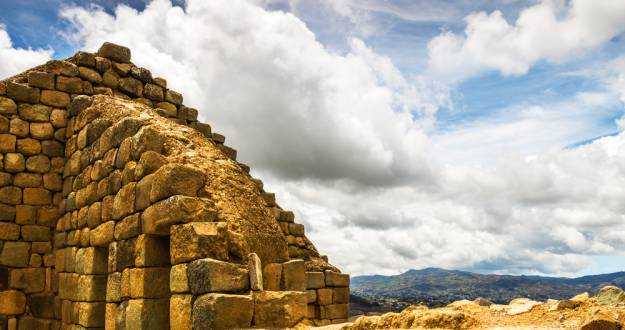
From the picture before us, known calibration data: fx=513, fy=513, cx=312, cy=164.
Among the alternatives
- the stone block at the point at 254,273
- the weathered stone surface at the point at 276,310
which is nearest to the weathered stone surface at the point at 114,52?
the stone block at the point at 254,273

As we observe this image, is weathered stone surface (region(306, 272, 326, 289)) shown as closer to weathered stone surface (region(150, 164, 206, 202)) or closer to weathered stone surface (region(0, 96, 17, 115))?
weathered stone surface (region(150, 164, 206, 202))

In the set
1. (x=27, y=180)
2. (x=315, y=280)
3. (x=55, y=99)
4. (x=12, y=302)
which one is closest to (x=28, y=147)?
(x=27, y=180)

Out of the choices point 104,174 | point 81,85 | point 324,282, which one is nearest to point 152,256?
point 104,174

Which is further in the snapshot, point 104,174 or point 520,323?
point 104,174

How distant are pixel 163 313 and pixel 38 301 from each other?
468 cm

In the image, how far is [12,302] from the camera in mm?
9789

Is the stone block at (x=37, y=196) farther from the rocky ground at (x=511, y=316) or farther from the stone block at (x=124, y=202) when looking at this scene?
the rocky ground at (x=511, y=316)

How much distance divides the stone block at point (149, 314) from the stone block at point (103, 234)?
1521mm

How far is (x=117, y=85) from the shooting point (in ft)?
37.8

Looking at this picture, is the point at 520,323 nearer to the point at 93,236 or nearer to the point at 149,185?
the point at 149,185

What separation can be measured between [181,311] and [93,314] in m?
3.13

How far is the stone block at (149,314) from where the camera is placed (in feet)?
21.5

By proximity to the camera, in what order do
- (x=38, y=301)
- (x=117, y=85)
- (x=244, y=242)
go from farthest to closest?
(x=117, y=85) < (x=38, y=301) < (x=244, y=242)

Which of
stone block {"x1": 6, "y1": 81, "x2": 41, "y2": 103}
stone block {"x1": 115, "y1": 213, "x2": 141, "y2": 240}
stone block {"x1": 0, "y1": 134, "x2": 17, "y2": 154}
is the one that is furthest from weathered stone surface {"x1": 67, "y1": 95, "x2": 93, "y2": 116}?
stone block {"x1": 115, "y1": 213, "x2": 141, "y2": 240}
